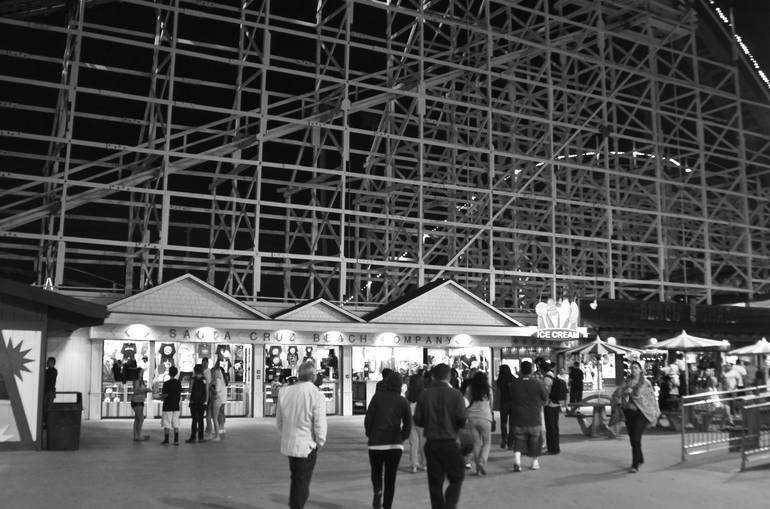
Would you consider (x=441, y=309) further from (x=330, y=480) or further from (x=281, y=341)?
(x=330, y=480)

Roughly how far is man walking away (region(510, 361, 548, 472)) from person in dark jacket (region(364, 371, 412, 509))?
3.95m

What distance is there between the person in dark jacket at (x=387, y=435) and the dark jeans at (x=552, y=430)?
629 centimetres

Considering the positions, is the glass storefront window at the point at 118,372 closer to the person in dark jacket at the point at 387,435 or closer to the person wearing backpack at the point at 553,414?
the person wearing backpack at the point at 553,414

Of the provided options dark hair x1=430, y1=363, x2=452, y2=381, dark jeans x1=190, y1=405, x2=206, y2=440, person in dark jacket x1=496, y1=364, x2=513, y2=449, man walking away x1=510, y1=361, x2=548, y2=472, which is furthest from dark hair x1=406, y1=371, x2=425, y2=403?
dark jeans x1=190, y1=405, x2=206, y2=440

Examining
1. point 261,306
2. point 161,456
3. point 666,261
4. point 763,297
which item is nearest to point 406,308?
point 261,306

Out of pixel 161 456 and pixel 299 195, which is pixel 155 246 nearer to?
pixel 161 456

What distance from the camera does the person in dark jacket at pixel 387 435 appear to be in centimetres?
879

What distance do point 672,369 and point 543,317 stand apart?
13.6 ft

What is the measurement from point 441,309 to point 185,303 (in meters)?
7.88

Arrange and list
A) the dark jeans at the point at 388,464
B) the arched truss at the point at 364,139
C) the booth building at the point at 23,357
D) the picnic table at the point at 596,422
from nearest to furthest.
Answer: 1. the dark jeans at the point at 388,464
2. the booth building at the point at 23,357
3. the picnic table at the point at 596,422
4. the arched truss at the point at 364,139

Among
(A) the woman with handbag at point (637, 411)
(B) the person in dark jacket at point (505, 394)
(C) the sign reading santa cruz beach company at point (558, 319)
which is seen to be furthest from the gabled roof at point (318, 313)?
(A) the woman with handbag at point (637, 411)

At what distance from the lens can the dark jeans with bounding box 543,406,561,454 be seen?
14500 millimetres

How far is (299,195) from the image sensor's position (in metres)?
38.9

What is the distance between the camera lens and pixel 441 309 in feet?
81.7
